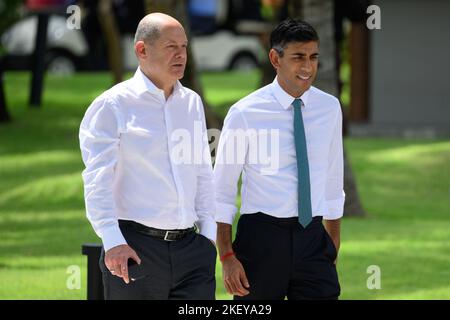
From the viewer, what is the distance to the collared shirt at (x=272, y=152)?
5746 millimetres

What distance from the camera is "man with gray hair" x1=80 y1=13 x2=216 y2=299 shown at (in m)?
5.35

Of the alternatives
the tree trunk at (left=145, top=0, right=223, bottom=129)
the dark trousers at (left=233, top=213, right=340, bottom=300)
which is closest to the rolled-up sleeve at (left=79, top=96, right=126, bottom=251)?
the dark trousers at (left=233, top=213, right=340, bottom=300)

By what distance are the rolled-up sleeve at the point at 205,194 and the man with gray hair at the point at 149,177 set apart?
0.06 meters

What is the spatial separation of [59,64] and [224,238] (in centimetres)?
3041

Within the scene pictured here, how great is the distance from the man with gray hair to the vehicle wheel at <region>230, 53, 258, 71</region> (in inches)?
1280

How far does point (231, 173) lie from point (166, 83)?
1.83ft

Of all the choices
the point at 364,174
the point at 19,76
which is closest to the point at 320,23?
the point at 364,174

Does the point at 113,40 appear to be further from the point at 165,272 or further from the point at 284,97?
the point at 165,272

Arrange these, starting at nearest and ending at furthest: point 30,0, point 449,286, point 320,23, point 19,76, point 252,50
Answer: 1. point 449,286
2. point 320,23
3. point 30,0
4. point 19,76
5. point 252,50

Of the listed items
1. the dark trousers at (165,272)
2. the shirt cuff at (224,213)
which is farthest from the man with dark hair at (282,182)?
the dark trousers at (165,272)

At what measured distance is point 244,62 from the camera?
3838 centimetres

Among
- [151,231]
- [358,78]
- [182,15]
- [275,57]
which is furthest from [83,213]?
[358,78]

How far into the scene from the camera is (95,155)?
535cm

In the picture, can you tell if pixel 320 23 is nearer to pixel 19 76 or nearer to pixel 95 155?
pixel 95 155
